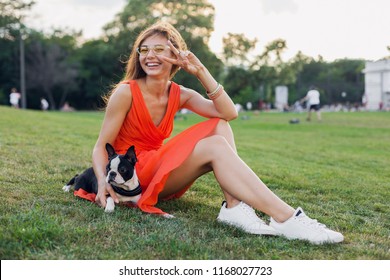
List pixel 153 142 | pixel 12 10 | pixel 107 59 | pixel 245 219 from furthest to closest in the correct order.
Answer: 1. pixel 107 59
2. pixel 12 10
3. pixel 153 142
4. pixel 245 219

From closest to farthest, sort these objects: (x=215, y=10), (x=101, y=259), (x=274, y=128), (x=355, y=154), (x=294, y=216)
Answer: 1. (x=101, y=259)
2. (x=294, y=216)
3. (x=355, y=154)
4. (x=274, y=128)
5. (x=215, y=10)

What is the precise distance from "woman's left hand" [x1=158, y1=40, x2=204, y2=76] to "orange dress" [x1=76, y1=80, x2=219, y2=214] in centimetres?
44

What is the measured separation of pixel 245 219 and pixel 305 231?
0.46 m

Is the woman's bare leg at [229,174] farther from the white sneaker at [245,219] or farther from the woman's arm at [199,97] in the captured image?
the woman's arm at [199,97]

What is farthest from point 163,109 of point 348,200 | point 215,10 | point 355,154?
point 215,10

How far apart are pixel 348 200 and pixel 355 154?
553 centimetres

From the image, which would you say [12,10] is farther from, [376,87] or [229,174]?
[229,174]

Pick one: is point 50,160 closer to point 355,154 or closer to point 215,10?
point 355,154

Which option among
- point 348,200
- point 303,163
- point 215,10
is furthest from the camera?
point 215,10

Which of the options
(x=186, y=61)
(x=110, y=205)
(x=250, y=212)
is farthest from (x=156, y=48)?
(x=250, y=212)

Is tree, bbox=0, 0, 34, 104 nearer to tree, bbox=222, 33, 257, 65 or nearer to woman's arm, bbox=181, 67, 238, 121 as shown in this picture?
tree, bbox=222, 33, 257, 65

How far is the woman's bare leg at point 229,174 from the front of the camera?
3635 mm

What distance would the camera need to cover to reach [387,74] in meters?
Answer: 34.7

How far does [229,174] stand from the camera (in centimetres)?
375
